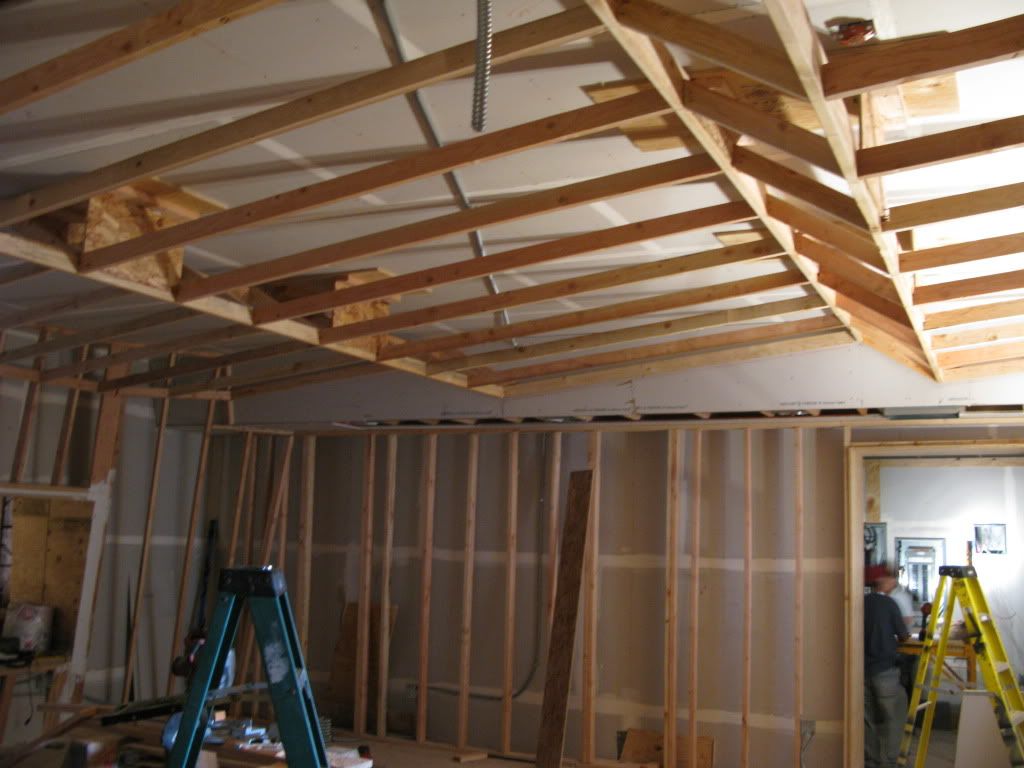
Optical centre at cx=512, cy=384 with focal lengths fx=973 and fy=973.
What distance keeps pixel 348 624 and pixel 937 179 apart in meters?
6.10

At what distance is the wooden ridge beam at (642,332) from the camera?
5.02 meters

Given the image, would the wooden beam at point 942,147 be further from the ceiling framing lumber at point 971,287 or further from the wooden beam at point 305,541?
the wooden beam at point 305,541

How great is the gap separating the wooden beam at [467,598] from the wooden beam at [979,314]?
3833 mm

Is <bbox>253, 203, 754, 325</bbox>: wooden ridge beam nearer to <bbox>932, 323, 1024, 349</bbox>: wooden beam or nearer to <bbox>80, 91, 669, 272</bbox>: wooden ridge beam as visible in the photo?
<bbox>80, 91, 669, 272</bbox>: wooden ridge beam

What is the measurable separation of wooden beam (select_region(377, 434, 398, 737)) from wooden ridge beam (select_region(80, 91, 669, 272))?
421 cm

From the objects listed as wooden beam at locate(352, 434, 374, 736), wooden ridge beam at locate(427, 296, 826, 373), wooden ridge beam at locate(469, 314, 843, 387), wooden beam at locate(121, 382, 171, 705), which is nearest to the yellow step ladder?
wooden ridge beam at locate(469, 314, 843, 387)

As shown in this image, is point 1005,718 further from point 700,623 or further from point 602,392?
point 602,392

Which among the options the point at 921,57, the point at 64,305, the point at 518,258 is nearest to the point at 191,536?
the point at 64,305

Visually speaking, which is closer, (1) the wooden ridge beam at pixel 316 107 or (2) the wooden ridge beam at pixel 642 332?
(1) the wooden ridge beam at pixel 316 107

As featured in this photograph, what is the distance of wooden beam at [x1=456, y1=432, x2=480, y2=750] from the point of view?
290 inches

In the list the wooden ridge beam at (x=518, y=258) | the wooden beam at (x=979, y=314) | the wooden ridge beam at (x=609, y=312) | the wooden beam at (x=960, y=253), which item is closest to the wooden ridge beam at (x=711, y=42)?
the wooden ridge beam at (x=518, y=258)

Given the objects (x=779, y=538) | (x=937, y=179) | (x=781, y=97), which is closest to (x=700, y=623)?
(x=779, y=538)

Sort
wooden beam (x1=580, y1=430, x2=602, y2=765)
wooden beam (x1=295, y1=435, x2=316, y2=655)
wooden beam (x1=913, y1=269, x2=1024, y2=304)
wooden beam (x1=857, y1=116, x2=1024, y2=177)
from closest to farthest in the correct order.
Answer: wooden beam (x1=857, y1=116, x2=1024, y2=177) → wooden beam (x1=913, y1=269, x2=1024, y2=304) → wooden beam (x1=580, y1=430, x2=602, y2=765) → wooden beam (x1=295, y1=435, x2=316, y2=655)

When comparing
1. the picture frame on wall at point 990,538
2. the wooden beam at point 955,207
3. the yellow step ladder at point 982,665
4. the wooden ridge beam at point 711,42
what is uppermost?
the wooden ridge beam at point 711,42
